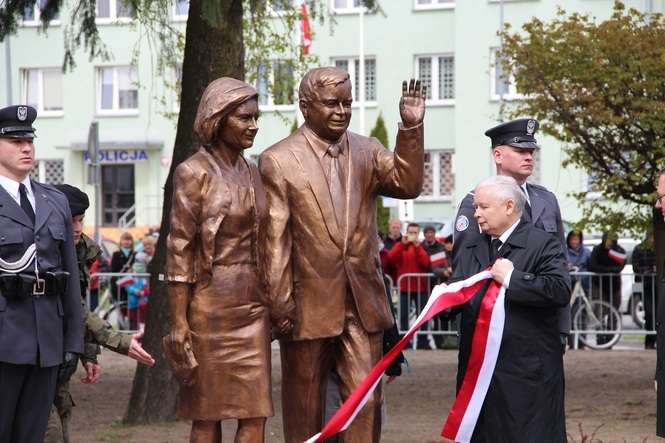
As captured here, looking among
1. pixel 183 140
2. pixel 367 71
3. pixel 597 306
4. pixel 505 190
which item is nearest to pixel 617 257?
pixel 597 306

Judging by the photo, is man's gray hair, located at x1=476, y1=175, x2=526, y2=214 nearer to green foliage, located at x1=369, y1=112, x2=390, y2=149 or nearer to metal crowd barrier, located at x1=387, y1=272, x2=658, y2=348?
metal crowd barrier, located at x1=387, y1=272, x2=658, y2=348

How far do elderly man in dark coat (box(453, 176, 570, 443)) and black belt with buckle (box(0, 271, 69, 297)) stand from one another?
2114 millimetres

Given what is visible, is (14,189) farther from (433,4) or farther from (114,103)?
(114,103)

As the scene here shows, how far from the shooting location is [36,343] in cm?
715

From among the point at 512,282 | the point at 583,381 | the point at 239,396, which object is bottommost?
the point at 583,381

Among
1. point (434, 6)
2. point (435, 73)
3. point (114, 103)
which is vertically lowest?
point (114, 103)

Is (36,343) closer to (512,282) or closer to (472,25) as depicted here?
(512,282)

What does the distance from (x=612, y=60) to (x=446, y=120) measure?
32.9m

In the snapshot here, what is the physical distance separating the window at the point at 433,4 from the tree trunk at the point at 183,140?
114ft

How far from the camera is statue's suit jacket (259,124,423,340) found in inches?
297

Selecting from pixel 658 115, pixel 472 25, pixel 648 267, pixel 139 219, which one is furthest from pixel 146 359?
pixel 139 219

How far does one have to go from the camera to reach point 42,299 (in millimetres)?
7234

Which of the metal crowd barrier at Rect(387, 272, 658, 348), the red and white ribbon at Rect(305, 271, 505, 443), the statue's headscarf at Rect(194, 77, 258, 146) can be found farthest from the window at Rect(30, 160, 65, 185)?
the red and white ribbon at Rect(305, 271, 505, 443)

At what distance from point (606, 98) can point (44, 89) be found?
128ft
